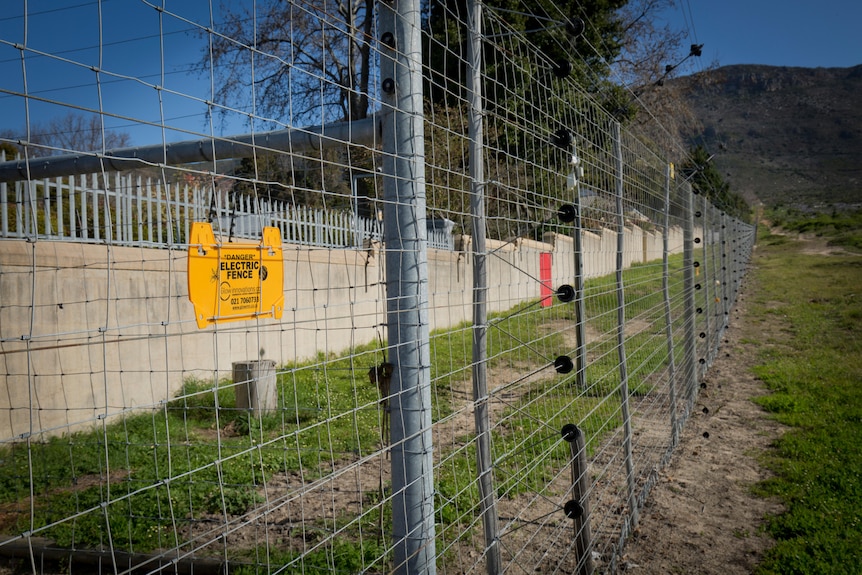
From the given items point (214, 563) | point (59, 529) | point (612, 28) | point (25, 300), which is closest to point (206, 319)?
point (214, 563)

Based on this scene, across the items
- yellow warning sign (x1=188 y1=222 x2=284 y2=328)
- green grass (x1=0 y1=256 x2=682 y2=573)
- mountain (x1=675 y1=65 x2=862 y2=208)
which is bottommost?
green grass (x1=0 y1=256 x2=682 y2=573)

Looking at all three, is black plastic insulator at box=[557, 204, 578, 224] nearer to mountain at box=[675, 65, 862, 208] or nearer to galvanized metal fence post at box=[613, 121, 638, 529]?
galvanized metal fence post at box=[613, 121, 638, 529]

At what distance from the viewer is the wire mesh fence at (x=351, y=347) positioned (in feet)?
5.99

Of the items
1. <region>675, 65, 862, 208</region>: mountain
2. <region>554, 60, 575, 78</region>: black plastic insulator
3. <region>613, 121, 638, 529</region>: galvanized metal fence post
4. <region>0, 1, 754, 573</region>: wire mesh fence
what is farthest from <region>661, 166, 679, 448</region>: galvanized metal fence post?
<region>675, 65, 862, 208</region>: mountain

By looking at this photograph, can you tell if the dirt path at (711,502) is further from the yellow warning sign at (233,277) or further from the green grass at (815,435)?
the yellow warning sign at (233,277)

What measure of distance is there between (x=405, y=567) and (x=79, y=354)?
4527 mm

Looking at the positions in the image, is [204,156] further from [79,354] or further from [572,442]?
[79,354]

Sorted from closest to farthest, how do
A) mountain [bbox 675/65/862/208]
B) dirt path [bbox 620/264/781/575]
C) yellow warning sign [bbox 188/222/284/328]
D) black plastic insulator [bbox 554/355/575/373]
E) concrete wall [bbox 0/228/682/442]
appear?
yellow warning sign [bbox 188/222/284/328] < black plastic insulator [bbox 554/355/575/373] < dirt path [bbox 620/264/781/575] < concrete wall [bbox 0/228/682/442] < mountain [bbox 675/65/862/208]

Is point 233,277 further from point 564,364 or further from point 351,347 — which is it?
point 564,364

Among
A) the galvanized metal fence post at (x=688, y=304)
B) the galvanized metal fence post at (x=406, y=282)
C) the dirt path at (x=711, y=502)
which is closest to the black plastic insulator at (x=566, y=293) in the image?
the galvanized metal fence post at (x=406, y=282)

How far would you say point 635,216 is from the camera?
511 cm

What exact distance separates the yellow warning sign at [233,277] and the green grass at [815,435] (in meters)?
3.19

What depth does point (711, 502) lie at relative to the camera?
4.57m

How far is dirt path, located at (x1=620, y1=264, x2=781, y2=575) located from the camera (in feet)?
12.3
